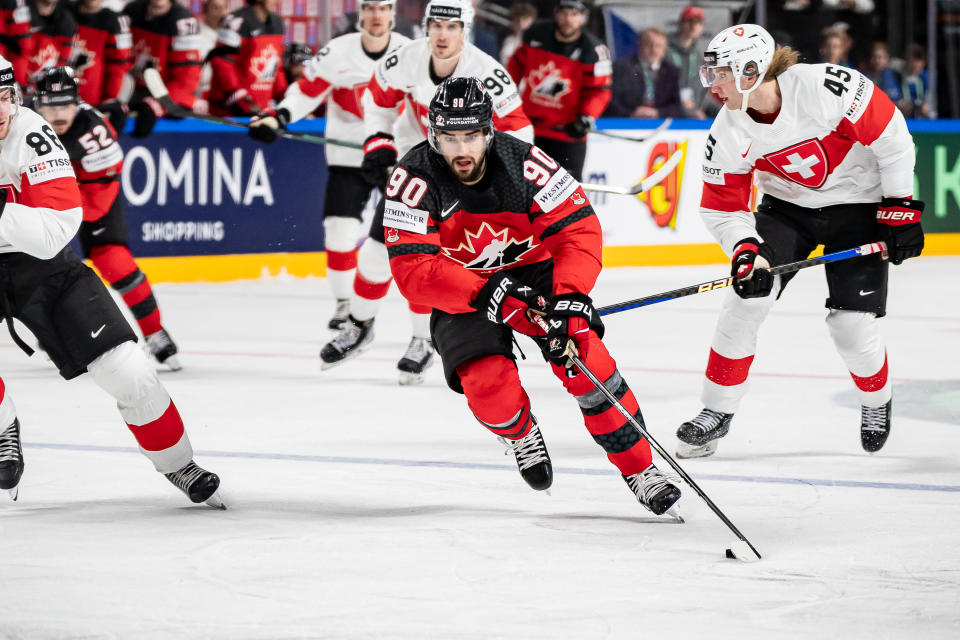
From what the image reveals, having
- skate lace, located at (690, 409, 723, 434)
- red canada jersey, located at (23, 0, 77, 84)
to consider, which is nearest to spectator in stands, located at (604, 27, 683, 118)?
red canada jersey, located at (23, 0, 77, 84)

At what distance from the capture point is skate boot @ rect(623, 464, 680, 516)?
3.42 meters

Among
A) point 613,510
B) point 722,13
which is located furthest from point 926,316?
point 613,510

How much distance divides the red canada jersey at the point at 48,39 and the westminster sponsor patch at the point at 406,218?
4.87 m

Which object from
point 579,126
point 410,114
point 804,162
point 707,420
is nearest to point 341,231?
point 410,114

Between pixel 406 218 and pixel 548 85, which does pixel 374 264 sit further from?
pixel 548 85

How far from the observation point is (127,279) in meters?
5.82

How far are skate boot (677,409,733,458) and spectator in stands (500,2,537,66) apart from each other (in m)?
5.31

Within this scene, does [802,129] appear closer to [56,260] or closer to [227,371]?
[56,260]

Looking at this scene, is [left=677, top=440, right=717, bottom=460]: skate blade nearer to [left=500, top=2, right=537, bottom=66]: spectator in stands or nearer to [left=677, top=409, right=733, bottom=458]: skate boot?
[left=677, top=409, right=733, bottom=458]: skate boot

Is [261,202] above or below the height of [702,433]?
below

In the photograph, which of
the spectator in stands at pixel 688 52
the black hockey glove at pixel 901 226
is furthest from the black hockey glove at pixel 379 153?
the spectator in stands at pixel 688 52

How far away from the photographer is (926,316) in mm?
7578

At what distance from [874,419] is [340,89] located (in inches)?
134

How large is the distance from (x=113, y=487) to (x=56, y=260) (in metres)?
0.68
